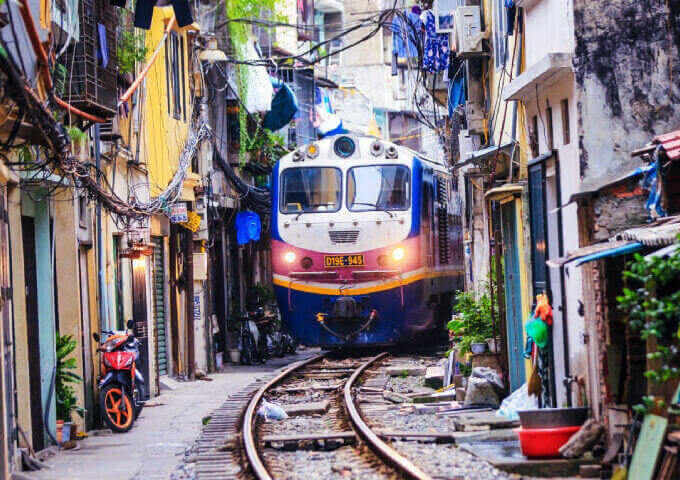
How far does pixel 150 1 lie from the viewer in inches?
560

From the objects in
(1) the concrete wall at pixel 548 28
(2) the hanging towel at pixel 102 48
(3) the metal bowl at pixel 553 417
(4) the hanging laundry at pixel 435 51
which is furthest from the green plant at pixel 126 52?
(3) the metal bowl at pixel 553 417

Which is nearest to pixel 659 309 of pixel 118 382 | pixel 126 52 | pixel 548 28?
pixel 548 28

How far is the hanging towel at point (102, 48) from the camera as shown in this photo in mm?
13078

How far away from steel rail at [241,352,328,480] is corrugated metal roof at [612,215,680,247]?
338 cm

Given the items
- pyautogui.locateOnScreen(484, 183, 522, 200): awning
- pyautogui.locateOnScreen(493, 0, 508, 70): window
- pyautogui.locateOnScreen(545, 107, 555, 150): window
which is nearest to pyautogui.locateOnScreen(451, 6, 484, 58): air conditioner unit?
pyautogui.locateOnScreen(493, 0, 508, 70): window

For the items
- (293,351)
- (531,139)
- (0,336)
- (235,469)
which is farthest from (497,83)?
(293,351)

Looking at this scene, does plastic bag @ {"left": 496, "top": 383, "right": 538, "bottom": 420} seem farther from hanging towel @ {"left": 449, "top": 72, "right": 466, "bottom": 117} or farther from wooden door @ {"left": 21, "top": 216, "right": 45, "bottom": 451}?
hanging towel @ {"left": 449, "top": 72, "right": 466, "bottom": 117}

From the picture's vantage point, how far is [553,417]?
28.9 feet

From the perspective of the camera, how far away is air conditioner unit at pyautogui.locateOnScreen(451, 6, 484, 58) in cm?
1495

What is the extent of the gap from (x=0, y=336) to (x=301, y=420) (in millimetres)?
4982

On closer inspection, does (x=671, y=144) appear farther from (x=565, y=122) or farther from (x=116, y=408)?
(x=116, y=408)

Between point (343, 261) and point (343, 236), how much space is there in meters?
0.44

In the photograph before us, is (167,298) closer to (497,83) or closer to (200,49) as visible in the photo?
(200,49)

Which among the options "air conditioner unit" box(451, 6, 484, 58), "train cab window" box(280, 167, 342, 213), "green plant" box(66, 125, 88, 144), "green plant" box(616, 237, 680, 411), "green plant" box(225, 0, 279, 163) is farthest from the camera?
"green plant" box(225, 0, 279, 163)
